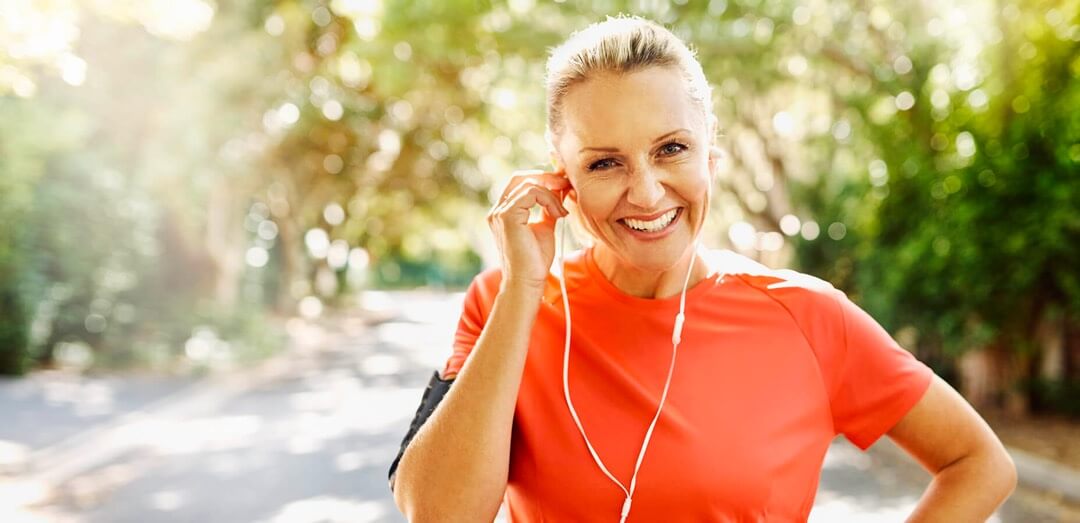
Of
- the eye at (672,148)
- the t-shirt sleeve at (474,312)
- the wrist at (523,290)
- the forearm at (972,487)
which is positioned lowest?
the forearm at (972,487)

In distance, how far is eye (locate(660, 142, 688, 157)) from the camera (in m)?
1.89

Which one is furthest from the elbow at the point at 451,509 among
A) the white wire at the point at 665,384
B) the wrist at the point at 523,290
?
the wrist at the point at 523,290

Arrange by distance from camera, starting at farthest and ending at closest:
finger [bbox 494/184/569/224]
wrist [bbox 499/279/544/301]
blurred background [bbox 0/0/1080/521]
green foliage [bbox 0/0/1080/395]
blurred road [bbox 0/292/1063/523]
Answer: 1. green foliage [bbox 0/0/1080/395]
2. blurred background [bbox 0/0/1080/521]
3. blurred road [bbox 0/292/1063/523]
4. finger [bbox 494/184/569/224]
5. wrist [bbox 499/279/544/301]

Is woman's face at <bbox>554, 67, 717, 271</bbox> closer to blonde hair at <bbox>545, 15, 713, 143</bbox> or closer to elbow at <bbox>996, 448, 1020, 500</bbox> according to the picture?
blonde hair at <bbox>545, 15, 713, 143</bbox>

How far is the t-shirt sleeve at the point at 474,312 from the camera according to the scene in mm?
2062

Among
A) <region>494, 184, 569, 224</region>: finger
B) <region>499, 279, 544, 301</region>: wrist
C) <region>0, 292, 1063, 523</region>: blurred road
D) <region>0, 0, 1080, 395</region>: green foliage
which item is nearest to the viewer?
<region>499, 279, 544, 301</region>: wrist

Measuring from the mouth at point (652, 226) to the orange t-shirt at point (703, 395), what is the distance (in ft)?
0.53

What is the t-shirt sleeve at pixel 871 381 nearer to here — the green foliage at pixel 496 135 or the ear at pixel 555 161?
the ear at pixel 555 161

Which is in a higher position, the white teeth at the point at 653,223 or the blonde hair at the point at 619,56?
the blonde hair at the point at 619,56

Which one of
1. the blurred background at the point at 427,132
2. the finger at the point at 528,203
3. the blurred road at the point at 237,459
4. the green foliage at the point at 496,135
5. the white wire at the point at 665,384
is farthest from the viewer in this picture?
the green foliage at the point at 496,135

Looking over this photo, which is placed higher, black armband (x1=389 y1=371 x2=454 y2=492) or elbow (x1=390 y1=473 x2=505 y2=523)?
black armband (x1=389 y1=371 x2=454 y2=492)

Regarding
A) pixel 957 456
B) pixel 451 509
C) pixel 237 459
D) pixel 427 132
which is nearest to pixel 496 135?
pixel 427 132

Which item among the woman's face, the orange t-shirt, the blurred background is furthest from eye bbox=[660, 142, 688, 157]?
the blurred background

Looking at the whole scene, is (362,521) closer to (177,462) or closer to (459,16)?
(177,462)
